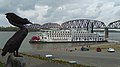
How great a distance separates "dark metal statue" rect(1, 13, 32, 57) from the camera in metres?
15.2

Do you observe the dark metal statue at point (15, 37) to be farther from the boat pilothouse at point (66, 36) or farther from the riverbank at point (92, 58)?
the boat pilothouse at point (66, 36)

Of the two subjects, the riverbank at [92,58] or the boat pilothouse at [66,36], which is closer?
the riverbank at [92,58]

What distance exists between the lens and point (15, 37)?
15461mm

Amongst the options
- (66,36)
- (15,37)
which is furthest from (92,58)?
(66,36)

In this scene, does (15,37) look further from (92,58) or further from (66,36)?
(66,36)

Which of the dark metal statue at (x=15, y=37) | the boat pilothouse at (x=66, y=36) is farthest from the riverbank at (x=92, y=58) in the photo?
the boat pilothouse at (x=66, y=36)

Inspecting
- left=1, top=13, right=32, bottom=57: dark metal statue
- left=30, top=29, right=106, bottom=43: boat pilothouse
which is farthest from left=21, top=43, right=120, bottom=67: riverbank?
left=30, top=29, right=106, bottom=43: boat pilothouse

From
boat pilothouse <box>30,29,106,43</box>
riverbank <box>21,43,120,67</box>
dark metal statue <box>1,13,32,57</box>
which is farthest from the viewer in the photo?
boat pilothouse <box>30,29,106,43</box>

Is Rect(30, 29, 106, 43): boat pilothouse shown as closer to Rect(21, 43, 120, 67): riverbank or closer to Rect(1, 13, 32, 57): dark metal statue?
Rect(21, 43, 120, 67): riverbank

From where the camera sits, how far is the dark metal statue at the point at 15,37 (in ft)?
50.0

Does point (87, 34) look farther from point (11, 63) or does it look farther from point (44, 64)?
point (11, 63)

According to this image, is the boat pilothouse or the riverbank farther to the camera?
the boat pilothouse

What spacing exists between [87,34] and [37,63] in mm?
104670

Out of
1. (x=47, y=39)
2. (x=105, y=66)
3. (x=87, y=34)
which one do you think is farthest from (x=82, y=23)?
(x=105, y=66)
